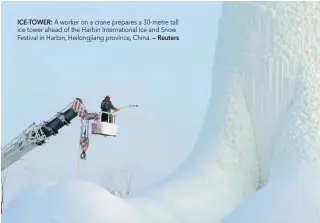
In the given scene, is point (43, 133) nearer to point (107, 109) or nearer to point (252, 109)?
point (107, 109)

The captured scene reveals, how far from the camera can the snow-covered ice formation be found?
8016 mm

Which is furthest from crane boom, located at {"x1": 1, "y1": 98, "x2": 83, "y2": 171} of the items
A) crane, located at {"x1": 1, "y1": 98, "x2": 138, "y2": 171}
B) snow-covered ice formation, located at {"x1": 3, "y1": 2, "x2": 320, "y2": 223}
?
snow-covered ice formation, located at {"x1": 3, "y1": 2, "x2": 320, "y2": 223}

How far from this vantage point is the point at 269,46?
863 cm

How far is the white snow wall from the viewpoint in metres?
8.23

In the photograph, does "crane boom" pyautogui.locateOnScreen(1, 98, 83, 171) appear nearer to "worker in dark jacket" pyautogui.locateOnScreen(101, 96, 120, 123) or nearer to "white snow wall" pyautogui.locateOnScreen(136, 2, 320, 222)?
"worker in dark jacket" pyautogui.locateOnScreen(101, 96, 120, 123)

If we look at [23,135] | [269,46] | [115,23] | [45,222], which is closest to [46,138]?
[23,135]

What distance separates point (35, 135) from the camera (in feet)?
29.6

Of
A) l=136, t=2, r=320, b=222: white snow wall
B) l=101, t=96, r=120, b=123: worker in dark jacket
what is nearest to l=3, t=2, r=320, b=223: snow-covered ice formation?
l=136, t=2, r=320, b=222: white snow wall

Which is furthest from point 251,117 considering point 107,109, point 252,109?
point 107,109

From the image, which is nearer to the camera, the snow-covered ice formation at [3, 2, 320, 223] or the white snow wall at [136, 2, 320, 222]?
the snow-covered ice formation at [3, 2, 320, 223]

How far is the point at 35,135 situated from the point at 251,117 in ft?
9.81

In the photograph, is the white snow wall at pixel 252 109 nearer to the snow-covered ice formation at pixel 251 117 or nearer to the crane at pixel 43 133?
the snow-covered ice formation at pixel 251 117

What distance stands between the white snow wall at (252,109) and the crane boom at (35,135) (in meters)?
1.66

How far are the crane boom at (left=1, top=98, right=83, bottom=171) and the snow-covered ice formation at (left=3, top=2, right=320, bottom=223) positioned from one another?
1583 millimetres
